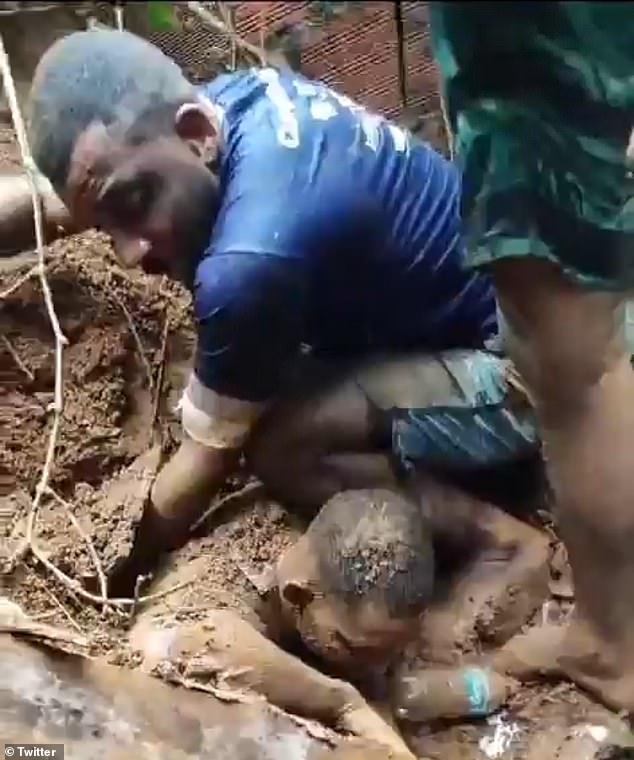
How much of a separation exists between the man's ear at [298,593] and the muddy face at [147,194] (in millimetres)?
208

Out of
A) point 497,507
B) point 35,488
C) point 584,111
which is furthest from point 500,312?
point 35,488

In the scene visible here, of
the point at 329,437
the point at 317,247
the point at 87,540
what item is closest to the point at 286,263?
the point at 317,247

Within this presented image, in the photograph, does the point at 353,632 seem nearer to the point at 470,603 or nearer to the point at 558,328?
the point at 470,603

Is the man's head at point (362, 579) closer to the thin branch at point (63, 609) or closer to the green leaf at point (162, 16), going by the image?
the thin branch at point (63, 609)

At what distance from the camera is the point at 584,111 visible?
2.35ft

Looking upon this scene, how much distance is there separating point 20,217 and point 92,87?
304mm

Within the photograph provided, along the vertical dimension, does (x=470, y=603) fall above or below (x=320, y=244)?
below

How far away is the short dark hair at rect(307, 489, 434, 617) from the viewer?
903 mm

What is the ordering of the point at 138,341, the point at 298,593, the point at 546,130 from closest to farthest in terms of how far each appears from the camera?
1. the point at 546,130
2. the point at 298,593
3. the point at 138,341

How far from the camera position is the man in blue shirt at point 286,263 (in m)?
0.88

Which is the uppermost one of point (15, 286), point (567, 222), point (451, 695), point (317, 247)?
point (567, 222)

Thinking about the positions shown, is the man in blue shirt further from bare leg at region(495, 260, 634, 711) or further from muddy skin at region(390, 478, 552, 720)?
bare leg at region(495, 260, 634, 711)

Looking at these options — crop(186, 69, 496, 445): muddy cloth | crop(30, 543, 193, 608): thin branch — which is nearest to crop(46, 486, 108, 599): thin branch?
crop(30, 543, 193, 608): thin branch

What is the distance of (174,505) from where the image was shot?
3.46ft
